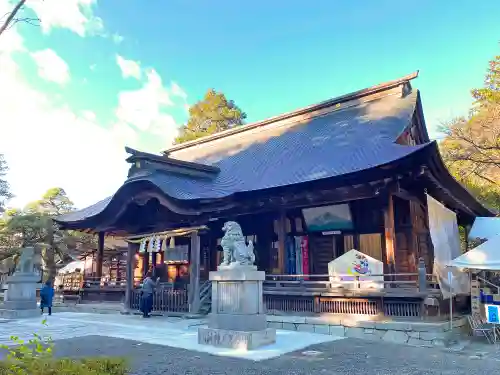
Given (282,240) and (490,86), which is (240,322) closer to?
(282,240)

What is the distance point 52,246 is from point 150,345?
17438mm

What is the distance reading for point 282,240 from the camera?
1231 cm

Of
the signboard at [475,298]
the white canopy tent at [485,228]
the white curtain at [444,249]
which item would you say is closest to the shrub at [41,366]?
the white curtain at [444,249]

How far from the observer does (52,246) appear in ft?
74.1

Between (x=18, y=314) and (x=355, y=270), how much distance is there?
10673mm

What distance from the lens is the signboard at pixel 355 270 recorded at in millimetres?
10258

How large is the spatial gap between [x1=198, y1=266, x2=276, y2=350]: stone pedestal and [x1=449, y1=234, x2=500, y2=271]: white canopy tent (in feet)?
15.5

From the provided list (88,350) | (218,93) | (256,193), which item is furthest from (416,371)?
(218,93)

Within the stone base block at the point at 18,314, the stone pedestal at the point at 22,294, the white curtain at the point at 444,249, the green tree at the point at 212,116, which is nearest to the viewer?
the white curtain at the point at 444,249

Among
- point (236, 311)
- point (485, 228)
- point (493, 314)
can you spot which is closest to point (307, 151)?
point (485, 228)

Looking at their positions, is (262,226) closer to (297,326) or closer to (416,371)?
(297,326)

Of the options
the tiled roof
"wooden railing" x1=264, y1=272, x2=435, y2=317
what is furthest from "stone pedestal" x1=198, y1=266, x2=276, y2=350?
the tiled roof

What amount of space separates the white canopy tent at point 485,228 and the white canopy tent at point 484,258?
632 centimetres

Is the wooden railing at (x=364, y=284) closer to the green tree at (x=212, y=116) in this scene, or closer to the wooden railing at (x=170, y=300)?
the wooden railing at (x=170, y=300)
